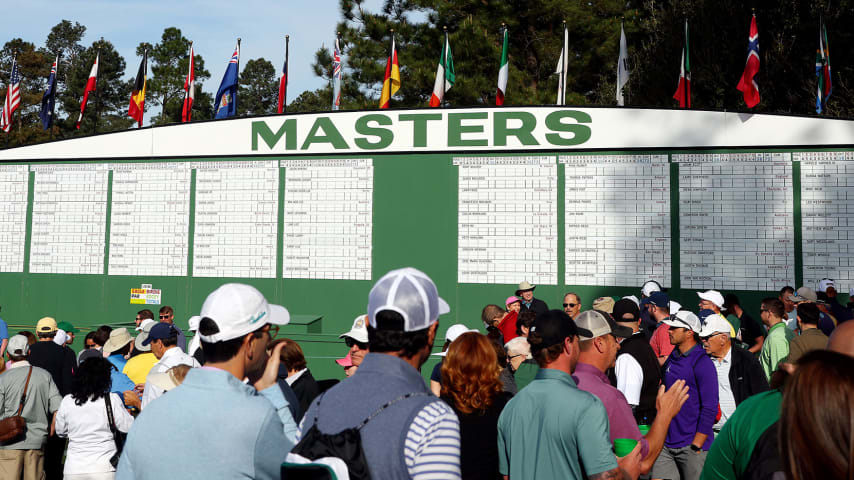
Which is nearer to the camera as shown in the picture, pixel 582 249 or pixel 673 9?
pixel 582 249

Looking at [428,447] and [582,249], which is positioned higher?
[582,249]

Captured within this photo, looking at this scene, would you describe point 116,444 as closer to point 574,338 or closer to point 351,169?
point 574,338

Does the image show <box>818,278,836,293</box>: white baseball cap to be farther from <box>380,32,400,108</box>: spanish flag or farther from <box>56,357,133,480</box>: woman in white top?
<box>56,357,133,480</box>: woman in white top

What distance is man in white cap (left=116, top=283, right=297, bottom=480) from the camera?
256 centimetres

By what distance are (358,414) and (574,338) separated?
5.81 ft

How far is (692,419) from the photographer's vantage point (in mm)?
6109

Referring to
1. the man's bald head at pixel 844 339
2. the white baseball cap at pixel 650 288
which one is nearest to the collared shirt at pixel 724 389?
the man's bald head at pixel 844 339

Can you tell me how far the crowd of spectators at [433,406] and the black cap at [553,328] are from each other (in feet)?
0.04

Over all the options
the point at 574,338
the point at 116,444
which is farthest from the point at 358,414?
the point at 116,444

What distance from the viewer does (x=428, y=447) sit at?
2.34 m

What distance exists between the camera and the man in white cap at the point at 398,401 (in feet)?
7.67

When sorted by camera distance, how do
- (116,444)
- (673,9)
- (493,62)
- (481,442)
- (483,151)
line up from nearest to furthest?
(481,442) < (116,444) < (483,151) < (673,9) < (493,62)

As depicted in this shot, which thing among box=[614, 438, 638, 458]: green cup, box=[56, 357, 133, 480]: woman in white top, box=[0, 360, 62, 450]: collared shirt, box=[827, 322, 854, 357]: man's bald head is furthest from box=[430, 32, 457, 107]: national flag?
box=[827, 322, 854, 357]: man's bald head

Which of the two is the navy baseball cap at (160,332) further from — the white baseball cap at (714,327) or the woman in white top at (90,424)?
the white baseball cap at (714,327)
